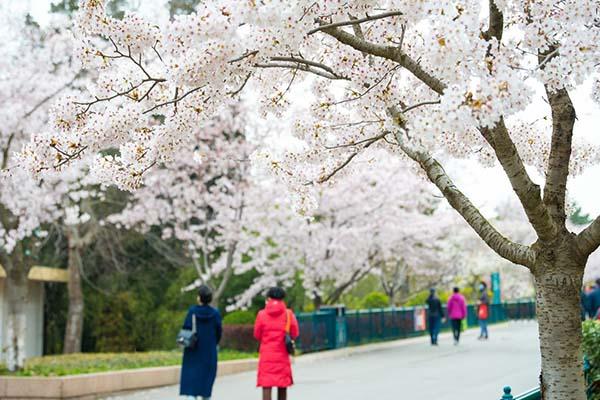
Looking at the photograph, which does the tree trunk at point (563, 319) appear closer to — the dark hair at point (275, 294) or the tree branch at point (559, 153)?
the tree branch at point (559, 153)

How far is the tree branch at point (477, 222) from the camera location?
512 cm

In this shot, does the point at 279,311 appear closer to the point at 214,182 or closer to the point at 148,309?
the point at 214,182

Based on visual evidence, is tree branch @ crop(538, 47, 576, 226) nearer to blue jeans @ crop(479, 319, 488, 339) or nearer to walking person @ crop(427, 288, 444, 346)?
walking person @ crop(427, 288, 444, 346)

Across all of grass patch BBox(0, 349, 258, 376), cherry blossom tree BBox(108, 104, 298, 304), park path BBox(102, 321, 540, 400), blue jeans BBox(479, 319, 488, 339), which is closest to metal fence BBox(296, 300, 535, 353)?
park path BBox(102, 321, 540, 400)

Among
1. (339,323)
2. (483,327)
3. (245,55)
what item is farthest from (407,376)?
(245,55)

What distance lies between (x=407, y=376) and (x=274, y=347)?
5606 mm

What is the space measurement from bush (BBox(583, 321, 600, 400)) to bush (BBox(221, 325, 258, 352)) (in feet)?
38.9

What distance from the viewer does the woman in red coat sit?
9820mm

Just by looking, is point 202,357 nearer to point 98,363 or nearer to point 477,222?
point 477,222

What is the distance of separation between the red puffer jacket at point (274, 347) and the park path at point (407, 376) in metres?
2.63

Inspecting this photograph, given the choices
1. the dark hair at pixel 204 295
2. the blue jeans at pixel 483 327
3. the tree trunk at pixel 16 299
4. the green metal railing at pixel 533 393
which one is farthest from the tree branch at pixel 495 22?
the blue jeans at pixel 483 327

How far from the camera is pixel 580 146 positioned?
718cm

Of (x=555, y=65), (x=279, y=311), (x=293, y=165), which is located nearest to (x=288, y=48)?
(x=555, y=65)

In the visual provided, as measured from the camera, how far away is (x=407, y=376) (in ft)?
48.6
